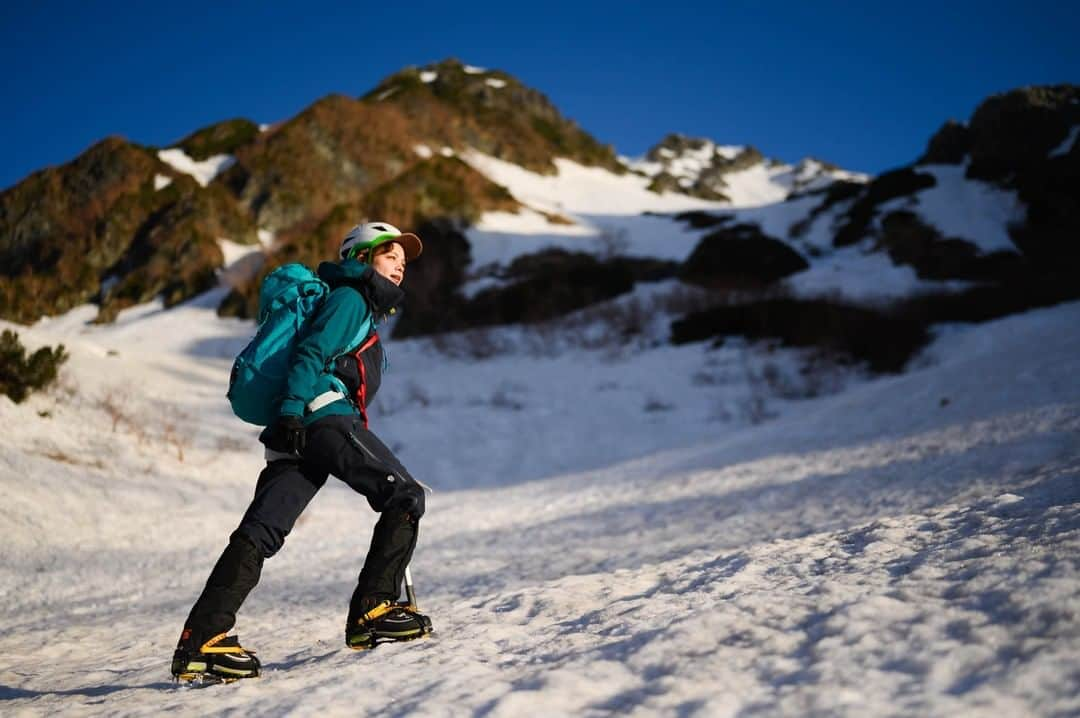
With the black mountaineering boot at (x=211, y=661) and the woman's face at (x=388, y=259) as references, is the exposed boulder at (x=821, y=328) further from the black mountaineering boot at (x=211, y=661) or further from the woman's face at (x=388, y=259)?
the black mountaineering boot at (x=211, y=661)

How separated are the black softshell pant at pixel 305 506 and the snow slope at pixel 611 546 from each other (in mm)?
227

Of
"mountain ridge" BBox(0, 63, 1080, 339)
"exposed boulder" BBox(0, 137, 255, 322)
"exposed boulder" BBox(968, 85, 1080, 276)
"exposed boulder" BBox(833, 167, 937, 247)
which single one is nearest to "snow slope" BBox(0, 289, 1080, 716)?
"exposed boulder" BBox(968, 85, 1080, 276)

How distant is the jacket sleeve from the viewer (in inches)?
79.2

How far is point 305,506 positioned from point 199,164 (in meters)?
36.1

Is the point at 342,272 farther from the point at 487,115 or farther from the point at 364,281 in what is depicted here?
the point at 487,115

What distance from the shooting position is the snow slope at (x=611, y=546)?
1.51 metres

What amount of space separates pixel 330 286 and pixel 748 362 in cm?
1188

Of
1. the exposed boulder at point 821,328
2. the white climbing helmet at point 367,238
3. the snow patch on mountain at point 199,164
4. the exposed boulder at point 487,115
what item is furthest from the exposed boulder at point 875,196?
the snow patch on mountain at point 199,164

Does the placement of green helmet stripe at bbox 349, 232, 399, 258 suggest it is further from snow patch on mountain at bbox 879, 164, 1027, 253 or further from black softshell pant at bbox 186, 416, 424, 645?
snow patch on mountain at bbox 879, 164, 1027, 253

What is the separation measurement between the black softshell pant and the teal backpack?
18 cm

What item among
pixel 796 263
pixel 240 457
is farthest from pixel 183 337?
pixel 796 263

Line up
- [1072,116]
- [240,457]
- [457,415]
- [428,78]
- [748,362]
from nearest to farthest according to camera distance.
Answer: [240,457]
[457,415]
[748,362]
[1072,116]
[428,78]

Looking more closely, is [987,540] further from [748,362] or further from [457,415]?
[748,362]

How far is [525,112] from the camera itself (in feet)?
167
